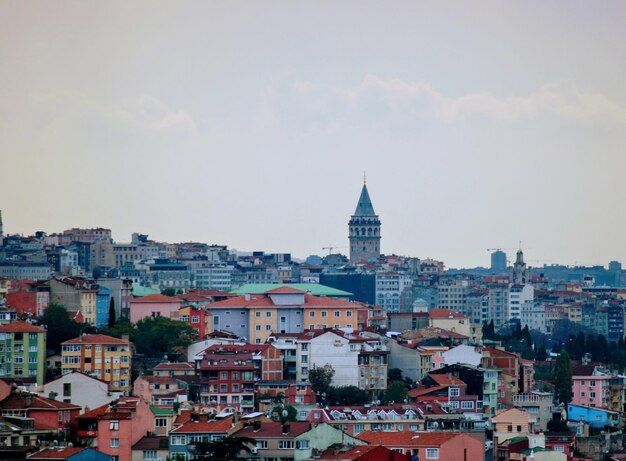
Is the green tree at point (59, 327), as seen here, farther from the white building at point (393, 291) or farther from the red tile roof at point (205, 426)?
the white building at point (393, 291)

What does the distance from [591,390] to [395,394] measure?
39.6 feet

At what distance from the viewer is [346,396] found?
228 ft

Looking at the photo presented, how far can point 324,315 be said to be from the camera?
82.5m

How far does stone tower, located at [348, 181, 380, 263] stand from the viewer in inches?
7269

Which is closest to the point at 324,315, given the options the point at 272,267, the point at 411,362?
the point at 411,362

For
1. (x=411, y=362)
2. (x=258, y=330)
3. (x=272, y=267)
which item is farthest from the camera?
(x=272, y=267)

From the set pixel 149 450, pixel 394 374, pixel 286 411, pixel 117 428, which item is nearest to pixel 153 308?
pixel 394 374

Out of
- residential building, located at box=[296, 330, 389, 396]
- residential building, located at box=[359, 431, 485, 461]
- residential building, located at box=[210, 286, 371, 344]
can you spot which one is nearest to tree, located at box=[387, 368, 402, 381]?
residential building, located at box=[296, 330, 389, 396]

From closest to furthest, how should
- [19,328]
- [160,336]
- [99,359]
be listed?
[99,359] → [19,328] → [160,336]

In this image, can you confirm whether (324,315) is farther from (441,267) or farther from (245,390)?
(441,267)

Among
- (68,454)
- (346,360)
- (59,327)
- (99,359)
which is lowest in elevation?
(68,454)

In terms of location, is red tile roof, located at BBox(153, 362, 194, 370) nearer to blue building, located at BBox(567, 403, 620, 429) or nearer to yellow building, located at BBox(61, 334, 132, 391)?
yellow building, located at BBox(61, 334, 132, 391)

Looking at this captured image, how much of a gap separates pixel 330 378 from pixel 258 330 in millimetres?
11186

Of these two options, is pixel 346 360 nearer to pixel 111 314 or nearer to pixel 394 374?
pixel 394 374
